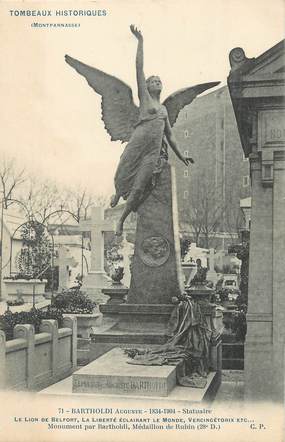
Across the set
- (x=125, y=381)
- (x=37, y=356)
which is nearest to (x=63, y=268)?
(x=37, y=356)

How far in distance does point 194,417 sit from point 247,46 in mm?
4920

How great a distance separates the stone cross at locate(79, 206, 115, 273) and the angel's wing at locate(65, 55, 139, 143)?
9.05 meters

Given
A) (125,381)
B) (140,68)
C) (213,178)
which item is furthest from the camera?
(213,178)

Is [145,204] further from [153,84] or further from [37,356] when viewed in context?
[37,356]

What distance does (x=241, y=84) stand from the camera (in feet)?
22.4

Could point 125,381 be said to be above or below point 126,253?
below

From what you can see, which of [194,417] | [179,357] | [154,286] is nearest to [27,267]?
[154,286]

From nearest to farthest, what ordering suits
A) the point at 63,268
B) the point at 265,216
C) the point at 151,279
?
the point at 265,216, the point at 151,279, the point at 63,268

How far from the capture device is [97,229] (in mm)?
19828

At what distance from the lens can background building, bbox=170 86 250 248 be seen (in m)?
33.7

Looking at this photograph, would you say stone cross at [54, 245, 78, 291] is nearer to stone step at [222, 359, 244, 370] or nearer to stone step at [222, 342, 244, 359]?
stone step at [222, 342, 244, 359]

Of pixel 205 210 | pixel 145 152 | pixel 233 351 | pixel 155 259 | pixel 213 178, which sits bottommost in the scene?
pixel 233 351

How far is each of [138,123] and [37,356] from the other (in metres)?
4.26

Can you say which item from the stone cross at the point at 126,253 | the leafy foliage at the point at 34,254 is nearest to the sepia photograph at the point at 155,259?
the leafy foliage at the point at 34,254
